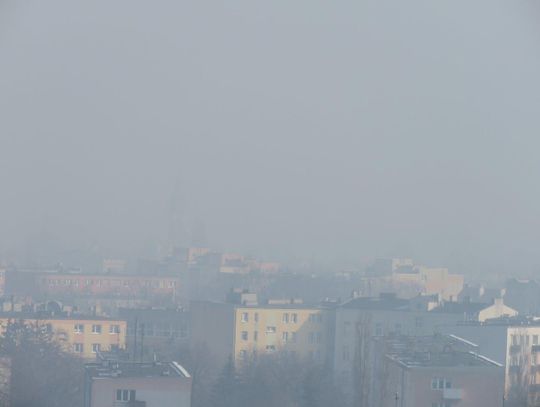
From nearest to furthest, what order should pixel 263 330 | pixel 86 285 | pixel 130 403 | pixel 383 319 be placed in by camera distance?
1. pixel 130 403
2. pixel 383 319
3. pixel 263 330
4. pixel 86 285

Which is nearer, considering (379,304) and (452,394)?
(452,394)

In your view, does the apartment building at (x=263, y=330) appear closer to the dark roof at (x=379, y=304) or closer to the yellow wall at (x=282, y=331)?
the yellow wall at (x=282, y=331)

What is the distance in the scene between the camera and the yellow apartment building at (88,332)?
456 inches

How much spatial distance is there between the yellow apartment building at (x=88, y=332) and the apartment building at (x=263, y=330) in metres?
0.68

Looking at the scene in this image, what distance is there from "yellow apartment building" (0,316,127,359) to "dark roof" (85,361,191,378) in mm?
3355

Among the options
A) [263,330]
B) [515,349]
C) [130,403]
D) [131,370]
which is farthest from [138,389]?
[263,330]

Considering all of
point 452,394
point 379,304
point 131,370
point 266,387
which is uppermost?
point 379,304

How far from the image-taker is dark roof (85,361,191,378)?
7.55m

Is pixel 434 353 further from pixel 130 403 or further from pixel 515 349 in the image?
pixel 130 403

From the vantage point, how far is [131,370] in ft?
25.2

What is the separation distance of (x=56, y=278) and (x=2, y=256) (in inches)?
215

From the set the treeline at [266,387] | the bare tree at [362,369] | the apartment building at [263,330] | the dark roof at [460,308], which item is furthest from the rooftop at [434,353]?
the dark roof at [460,308]

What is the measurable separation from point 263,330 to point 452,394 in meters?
3.94

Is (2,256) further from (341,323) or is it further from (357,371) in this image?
(357,371)
